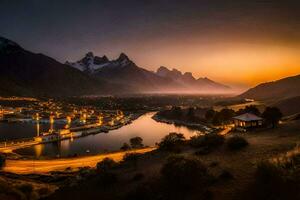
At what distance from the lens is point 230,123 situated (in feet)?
260

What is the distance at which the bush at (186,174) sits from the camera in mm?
16312

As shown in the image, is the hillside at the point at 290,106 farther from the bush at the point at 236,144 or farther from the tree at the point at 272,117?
the bush at the point at 236,144

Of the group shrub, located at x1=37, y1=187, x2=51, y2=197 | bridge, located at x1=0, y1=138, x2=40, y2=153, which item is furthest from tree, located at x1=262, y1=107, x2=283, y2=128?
bridge, located at x1=0, y1=138, x2=40, y2=153

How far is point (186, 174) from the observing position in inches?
649

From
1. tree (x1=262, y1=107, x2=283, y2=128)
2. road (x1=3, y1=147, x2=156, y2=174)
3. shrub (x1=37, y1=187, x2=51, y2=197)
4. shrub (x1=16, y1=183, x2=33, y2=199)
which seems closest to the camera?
shrub (x1=16, y1=183, x2=33, y2=199)

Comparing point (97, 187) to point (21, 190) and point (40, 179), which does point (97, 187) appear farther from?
point (40, 179)

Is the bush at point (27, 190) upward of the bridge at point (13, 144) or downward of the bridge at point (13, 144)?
upward

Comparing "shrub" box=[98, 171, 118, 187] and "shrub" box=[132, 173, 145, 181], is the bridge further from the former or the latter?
"shrub" box=[132, 173, 145, 181]

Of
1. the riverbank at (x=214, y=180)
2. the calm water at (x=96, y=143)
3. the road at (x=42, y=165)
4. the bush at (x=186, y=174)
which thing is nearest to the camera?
the riverbank at (x=214, y=180)

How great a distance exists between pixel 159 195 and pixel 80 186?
8289mm

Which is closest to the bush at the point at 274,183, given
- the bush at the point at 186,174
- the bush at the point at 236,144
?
the bush at the point at 186,174

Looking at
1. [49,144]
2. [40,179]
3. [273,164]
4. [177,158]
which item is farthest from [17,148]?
[273,164]

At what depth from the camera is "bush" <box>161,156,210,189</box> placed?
16.3 m

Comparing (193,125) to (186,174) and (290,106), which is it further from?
(186,174)
